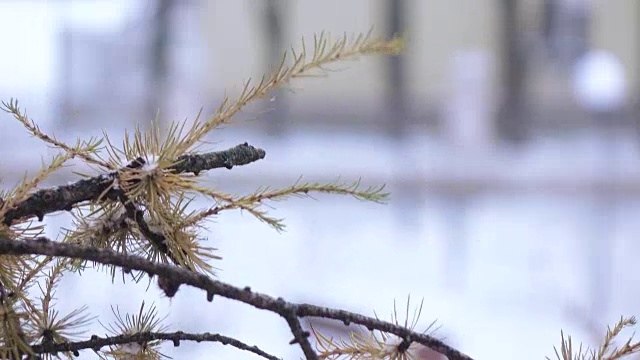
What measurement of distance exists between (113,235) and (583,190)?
180cm

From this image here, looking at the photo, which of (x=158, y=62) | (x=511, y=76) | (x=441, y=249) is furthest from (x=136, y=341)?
(x=511, y=76)

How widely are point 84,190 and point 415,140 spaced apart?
171 centimetres

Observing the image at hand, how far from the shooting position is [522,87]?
223cm

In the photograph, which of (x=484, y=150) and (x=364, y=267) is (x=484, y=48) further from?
(x=364, y=267)

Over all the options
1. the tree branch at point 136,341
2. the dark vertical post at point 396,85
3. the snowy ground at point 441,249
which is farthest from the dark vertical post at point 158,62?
the tree branch at point 136,341

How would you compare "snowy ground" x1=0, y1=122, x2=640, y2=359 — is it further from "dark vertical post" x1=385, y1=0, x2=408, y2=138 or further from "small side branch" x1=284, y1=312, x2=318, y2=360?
"small side branch" x1=284, y1=312, x2=318, y2=360

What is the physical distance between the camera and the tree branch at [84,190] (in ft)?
1.00

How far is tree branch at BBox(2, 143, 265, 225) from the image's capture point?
0.31 m

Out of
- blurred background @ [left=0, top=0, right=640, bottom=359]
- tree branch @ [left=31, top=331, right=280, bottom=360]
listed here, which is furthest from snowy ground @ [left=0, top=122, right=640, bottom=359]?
tree branch @ [left=31, top=331, right=280, bottom=360]

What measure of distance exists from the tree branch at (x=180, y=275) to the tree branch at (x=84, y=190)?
2 centimetres

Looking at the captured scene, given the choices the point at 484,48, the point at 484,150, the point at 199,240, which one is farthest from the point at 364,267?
the point at 484,48

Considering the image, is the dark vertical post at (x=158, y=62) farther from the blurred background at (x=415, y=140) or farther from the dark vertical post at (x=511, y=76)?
the dark vertical post at (x=511, y=76)

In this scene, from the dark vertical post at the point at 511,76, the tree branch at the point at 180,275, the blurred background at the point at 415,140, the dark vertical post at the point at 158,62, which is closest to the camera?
the tree branch at the point at 180,275

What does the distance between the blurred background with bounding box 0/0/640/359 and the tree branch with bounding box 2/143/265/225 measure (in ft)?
0.68
